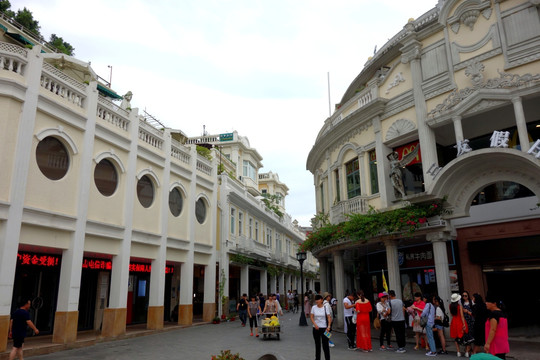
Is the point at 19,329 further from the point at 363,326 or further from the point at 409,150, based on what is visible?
the point at 409,150

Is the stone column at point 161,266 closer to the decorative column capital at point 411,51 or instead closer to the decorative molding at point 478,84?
the decorative column capital at point 411,51

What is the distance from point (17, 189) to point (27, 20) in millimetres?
24622

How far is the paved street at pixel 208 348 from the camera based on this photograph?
11.7 metres

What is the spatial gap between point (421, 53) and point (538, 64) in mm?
4553

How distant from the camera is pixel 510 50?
14.1 meters

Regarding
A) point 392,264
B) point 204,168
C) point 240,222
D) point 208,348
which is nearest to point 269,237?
point 240,222

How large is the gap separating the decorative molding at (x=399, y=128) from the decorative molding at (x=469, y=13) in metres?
3.98

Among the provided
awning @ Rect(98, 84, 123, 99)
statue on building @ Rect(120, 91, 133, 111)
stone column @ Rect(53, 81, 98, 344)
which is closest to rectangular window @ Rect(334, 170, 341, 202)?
statue on building @ Rect(120, 91, 133, 111)

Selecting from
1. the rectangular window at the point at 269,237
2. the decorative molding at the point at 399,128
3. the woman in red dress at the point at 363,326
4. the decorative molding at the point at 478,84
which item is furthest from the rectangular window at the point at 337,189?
the rectangular window at the point at 269,237

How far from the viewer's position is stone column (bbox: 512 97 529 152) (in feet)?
42.5

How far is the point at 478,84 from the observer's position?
1460 centimetres

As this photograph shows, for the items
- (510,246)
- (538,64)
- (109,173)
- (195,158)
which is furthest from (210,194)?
(538,64)

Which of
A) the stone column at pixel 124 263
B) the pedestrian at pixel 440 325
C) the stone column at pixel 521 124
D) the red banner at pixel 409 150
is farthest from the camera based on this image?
the red banner at pixel 409 150

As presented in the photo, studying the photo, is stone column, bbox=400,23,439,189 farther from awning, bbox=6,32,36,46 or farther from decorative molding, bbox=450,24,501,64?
awning, bbox=6,32,36,46
